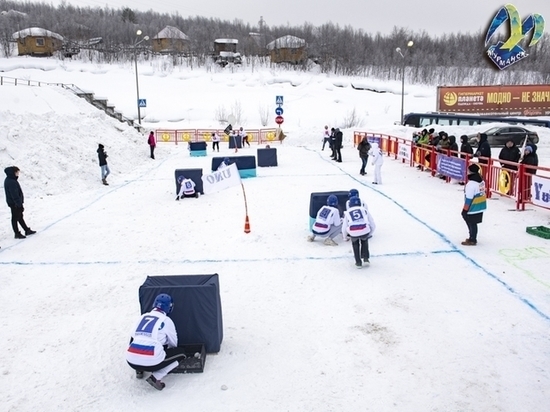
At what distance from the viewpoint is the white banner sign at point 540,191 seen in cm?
1173

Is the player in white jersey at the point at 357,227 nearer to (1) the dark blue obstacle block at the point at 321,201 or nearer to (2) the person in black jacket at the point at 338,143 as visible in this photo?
(1) the dark blue obstacle block at the point at 321,201

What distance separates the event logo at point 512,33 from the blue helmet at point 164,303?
4494 cm

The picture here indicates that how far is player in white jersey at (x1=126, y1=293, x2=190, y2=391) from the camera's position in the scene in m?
5.11

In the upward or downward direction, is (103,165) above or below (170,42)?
below

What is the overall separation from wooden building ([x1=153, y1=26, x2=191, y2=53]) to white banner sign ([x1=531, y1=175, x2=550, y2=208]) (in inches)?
3577

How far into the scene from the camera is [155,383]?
5.17 metres

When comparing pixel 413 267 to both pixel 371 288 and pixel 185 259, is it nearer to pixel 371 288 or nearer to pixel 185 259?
pixel 371 288

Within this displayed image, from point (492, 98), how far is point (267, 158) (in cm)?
3251

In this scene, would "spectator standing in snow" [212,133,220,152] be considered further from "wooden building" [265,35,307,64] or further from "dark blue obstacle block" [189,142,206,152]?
"wooden building" [265,35,307,64]

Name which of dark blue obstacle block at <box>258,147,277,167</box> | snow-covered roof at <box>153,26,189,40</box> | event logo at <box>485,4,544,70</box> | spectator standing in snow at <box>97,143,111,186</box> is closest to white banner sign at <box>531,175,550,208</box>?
dark blue obstacle block at <box>258,147,277,167</box>

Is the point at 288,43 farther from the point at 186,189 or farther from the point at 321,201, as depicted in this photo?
the point at 321,201

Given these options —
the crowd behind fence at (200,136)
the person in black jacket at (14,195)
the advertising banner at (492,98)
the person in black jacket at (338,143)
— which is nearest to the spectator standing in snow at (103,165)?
the person in black jacket at (14,195)

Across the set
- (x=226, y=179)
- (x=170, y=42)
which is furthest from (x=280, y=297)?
(x=170, y=42)

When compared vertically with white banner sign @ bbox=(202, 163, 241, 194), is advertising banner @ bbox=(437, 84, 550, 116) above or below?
above
